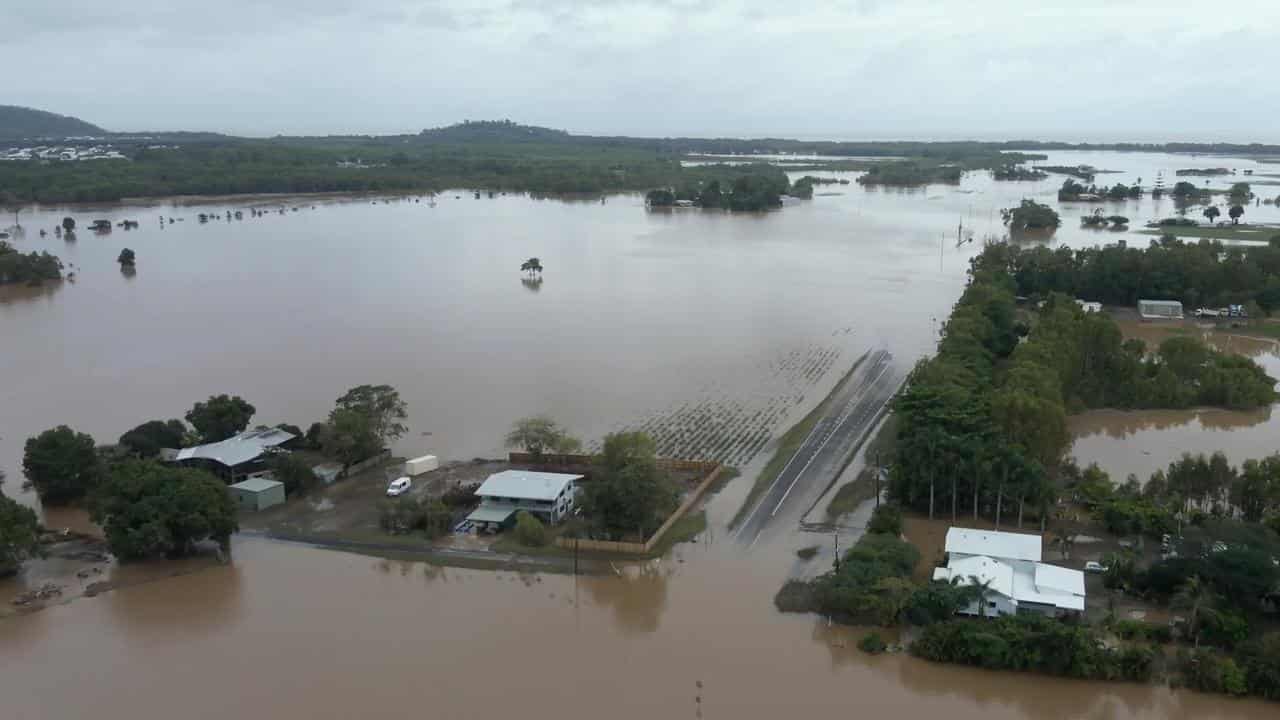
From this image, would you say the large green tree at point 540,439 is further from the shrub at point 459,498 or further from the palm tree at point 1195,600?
the palm tree at point 1195,600

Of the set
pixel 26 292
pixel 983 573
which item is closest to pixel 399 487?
pixel 983 573

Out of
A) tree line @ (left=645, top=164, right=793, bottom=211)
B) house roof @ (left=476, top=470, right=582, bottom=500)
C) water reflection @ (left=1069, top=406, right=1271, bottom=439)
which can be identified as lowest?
water reflection @ (left=1069, top=406, right=1271, bottom=439)

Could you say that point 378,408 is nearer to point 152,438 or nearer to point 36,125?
point 152,438

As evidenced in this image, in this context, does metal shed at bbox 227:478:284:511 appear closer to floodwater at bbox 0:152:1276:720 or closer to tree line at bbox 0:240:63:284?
floodwater at bbox 0:152:1276:720

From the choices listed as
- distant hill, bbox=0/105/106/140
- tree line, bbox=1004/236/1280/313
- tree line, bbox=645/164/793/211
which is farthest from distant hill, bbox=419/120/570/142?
tree line, bbox=1004/236/1280/313

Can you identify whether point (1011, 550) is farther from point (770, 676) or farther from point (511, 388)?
point (511, 388)

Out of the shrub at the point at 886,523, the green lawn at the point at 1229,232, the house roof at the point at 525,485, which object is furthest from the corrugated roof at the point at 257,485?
the green lawn at the point at 1229,232
